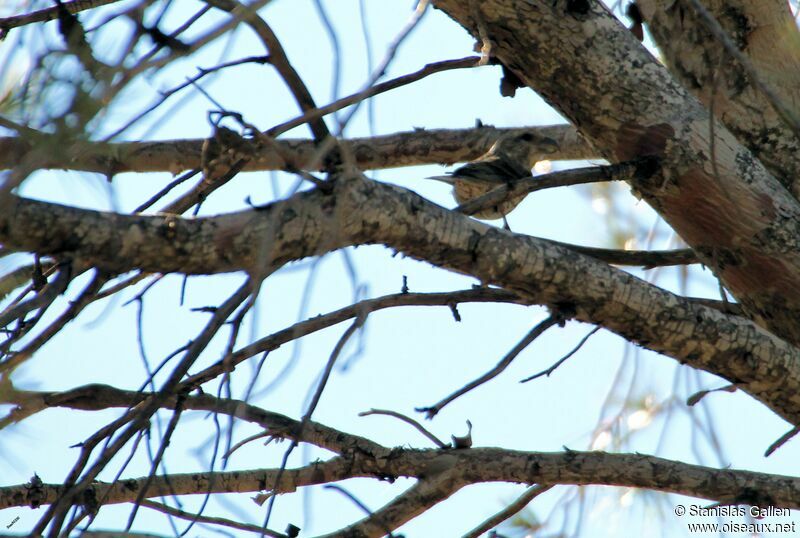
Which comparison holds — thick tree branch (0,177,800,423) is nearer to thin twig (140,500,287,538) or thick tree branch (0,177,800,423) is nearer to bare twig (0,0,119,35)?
thin twig (140,500,287,538)

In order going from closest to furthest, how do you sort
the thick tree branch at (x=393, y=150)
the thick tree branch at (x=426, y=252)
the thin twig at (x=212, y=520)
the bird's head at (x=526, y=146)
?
the thick tree branch at (x=426, y=252) → the thin twig at (x=212, y=520) → the thick tree branch at (x=393, y=150) → the bird's head at (x=526, y=146)

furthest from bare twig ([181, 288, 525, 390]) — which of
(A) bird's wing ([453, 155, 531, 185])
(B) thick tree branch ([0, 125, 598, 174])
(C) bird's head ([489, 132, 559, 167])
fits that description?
(A) bird's wing ([453, 155, 531, 185])

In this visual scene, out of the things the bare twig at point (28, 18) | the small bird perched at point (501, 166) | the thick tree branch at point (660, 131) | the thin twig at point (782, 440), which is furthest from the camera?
the small bird perched at point (501, 166)

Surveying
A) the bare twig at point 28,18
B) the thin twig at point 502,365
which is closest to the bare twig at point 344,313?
the thin twig at point 502,365

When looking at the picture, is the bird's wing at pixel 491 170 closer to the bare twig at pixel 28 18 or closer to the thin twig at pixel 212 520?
the bare twig at pixel 28 18

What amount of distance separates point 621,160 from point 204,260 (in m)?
1.18

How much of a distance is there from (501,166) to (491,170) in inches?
2.4

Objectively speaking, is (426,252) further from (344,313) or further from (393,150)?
(393,150)

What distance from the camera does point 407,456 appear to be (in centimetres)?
248

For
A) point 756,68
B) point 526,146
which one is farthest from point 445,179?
point 756,68

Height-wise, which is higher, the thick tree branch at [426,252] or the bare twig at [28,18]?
the bare twig at [28,18]

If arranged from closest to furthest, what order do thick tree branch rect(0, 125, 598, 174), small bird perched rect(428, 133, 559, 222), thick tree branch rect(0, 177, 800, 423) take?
thick tree branch rect(0, 177, 800, 423) → thick tree branch rect(0, 125, 598, 174) → small bird perched rect(428, 133, 559, 222)

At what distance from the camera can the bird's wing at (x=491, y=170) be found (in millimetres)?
4668

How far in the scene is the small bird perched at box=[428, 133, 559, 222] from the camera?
14.0ft
